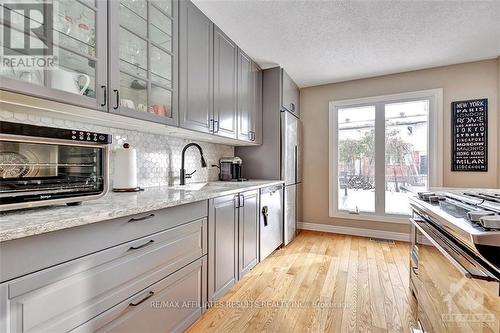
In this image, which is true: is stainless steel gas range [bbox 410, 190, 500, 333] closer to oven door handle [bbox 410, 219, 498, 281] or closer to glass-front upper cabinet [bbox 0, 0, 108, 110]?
oven door handle [bbox 410, 219, 498, 281]

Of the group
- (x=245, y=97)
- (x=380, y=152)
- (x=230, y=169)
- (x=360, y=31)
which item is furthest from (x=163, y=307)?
(x=380, y=152)

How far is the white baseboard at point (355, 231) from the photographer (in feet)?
11.0

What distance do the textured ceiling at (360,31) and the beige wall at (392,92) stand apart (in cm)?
20

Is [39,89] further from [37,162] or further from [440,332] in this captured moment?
[440,332]

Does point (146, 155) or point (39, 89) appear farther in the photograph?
point (146, 155)

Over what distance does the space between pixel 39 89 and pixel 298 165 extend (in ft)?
10.3

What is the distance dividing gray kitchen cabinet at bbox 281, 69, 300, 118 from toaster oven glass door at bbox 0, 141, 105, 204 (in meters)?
2.50

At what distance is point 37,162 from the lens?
3.18 feet

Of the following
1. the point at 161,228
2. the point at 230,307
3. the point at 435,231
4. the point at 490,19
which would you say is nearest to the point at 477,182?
the point at 490,19

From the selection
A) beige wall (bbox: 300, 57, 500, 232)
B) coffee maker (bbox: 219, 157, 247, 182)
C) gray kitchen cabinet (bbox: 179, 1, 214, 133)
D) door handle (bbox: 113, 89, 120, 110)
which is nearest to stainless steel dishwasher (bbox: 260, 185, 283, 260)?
coffee maker (bbox: 219, 157, 247, 182)

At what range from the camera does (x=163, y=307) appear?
1.28 metres

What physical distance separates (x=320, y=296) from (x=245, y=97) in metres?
2.16

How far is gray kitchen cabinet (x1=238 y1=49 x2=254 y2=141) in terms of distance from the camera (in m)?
2.64

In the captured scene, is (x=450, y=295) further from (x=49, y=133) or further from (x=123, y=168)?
(x=123, y=168)
